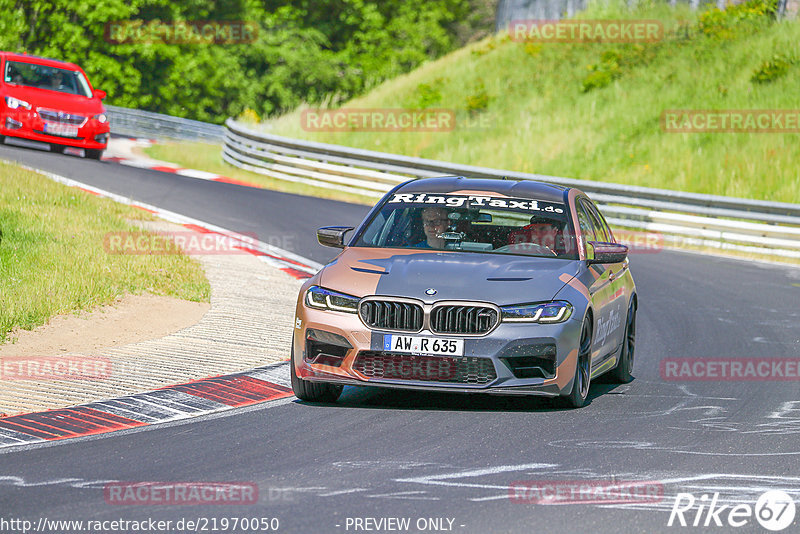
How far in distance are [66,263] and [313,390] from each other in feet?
18.5

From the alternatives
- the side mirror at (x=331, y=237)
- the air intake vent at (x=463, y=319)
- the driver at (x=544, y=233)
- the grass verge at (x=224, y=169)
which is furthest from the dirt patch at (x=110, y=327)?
the grass verge at (x=224, y=169)

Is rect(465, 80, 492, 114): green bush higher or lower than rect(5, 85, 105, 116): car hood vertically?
lower

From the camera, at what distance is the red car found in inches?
989

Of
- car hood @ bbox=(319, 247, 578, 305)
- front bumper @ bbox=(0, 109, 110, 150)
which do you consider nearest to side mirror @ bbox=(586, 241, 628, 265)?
car hood @ bbox=(319, 247, 578, 305)

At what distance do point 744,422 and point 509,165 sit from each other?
23550 mm

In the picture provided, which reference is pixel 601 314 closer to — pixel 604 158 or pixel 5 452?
pixel 5 452

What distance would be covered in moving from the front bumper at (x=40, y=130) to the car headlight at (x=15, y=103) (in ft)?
0.26

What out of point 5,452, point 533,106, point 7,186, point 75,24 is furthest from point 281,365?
point 75,24

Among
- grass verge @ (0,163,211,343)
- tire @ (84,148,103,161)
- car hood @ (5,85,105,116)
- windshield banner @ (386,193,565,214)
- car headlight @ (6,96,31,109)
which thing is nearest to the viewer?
windshield banner @ (386,193,565,214)

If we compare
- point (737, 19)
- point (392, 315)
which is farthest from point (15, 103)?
point (737, 19)

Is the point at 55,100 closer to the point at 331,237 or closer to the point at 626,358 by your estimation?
the point at 331,237

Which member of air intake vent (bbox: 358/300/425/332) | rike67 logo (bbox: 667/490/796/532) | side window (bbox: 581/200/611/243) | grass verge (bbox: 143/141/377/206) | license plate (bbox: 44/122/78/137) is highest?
side window (bbox: 581/200/611/243)

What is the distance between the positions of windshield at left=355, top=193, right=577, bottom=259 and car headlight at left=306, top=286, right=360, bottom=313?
1.01 metres

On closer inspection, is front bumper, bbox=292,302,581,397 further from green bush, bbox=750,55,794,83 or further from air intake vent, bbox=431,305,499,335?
green bush, bbox=750,55,794,83
